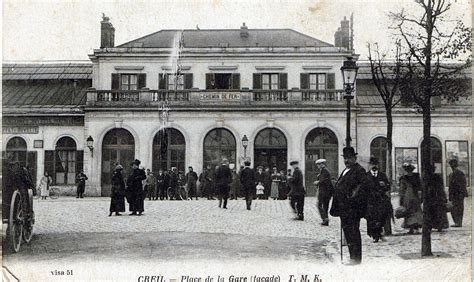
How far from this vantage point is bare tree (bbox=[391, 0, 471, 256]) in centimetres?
806

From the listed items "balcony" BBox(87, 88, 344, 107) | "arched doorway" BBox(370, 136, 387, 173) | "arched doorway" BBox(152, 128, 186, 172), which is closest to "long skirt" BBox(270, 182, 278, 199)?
"balcony" BBox(87, 88, 344, 107)

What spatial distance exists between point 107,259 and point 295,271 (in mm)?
2865

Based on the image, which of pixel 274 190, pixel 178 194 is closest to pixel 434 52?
pixel 274 190

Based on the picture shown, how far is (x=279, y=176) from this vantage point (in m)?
15.6

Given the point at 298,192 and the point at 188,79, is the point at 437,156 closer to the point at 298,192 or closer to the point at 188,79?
the point at 298,192

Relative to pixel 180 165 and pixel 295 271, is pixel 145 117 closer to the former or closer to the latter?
pixel 180 165

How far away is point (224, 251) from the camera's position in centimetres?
796

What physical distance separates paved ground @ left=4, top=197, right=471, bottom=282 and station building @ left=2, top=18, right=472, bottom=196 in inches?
163

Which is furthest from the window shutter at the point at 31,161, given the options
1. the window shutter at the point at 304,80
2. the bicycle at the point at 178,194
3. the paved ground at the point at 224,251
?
the window shutter at the point at 304,80

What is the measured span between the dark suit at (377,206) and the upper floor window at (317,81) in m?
9.72

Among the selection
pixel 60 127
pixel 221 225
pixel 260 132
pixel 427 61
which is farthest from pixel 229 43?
pixel 427 61

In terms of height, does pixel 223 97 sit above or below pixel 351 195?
above

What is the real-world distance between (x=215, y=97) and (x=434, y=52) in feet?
31.7

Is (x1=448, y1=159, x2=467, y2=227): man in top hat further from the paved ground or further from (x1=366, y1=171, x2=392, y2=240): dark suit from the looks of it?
(x1=366, y1=171, x2=392, y2=240): dark suit
